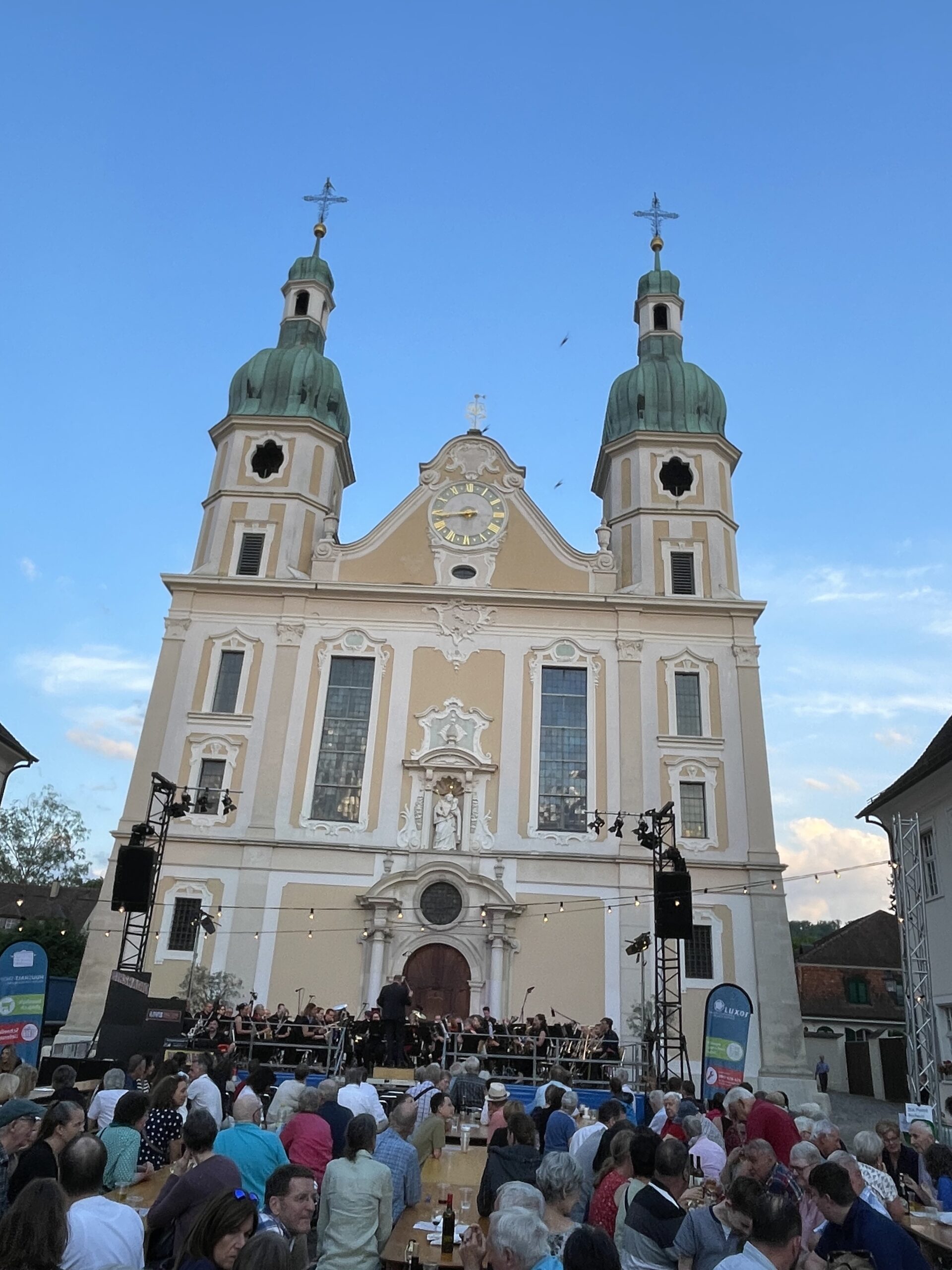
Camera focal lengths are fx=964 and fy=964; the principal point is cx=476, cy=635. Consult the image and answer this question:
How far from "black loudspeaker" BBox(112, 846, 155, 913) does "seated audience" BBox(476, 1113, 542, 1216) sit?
13276 mm

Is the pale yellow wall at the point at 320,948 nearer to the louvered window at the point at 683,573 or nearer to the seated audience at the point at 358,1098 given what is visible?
the louvered window at the point at 683,573

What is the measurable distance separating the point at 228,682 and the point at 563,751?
947 cm

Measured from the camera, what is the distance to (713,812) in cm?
2494

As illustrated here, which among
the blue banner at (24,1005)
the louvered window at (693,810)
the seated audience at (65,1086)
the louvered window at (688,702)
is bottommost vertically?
the seated audience at (65,1086)

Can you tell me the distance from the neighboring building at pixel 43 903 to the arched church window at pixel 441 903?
22.7 metres

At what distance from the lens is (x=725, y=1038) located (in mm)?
14258

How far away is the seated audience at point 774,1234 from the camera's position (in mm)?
3773

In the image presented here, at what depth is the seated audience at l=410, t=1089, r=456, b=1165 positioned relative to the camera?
7.42m

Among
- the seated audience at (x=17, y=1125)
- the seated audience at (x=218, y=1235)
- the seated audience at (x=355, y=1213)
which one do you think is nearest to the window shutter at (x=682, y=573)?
the seated audience at (x=17, y=1125)

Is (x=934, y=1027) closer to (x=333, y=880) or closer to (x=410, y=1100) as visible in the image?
(x=333, y=880)

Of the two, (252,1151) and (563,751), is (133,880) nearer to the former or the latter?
(563,751)

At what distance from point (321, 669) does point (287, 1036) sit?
1116 cm

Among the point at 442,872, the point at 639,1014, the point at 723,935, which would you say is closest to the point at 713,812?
the point at 723,935

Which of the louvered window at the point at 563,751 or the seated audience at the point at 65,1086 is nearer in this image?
the seated audience at the point at 65,1086
